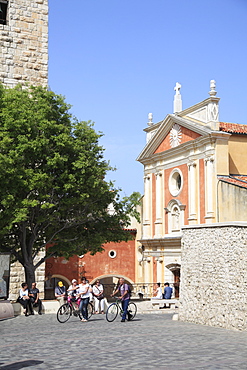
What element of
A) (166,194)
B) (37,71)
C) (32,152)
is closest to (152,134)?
(166,194)

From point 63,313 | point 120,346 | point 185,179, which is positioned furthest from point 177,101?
point 120,346

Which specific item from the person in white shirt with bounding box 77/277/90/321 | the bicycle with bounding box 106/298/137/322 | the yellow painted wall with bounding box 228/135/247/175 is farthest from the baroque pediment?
the person in white shirt with bounding box 77/277/90/321

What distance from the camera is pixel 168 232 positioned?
37.5 m

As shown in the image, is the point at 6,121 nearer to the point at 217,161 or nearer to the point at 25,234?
the point at 25,234

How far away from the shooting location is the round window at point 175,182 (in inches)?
1460

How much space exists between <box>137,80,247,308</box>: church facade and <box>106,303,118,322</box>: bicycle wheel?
49.8 feet

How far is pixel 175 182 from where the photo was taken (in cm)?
3766

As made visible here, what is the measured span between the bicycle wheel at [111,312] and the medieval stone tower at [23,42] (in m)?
13.4

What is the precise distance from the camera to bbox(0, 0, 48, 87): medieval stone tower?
25.9 metres

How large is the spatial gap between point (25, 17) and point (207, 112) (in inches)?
530

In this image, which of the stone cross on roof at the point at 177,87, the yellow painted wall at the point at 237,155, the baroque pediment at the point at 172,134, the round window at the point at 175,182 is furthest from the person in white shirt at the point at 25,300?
the stone cross on roof at the point at 177,87

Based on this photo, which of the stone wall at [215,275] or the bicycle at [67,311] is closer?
the stone wall at [215,275]

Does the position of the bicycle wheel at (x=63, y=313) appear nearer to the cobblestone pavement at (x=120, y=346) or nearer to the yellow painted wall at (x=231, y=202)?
the cobblestone pavement at (x=120, y=346)

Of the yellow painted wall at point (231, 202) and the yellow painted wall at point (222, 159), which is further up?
the yellow painted wall at point (222, 159)
